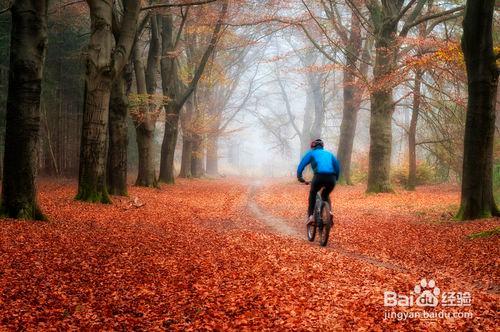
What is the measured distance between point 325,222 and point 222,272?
316cm

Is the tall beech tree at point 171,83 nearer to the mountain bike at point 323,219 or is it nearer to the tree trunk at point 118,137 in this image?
the tree trunk at point 118,137

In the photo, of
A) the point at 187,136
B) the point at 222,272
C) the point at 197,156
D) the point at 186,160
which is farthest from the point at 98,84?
the point at 197,156

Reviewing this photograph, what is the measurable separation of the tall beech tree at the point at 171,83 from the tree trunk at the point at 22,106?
1182 cm

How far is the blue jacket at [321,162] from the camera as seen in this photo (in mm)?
9164

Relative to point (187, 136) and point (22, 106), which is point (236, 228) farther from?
point (187, 136)

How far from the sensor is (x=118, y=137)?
53.0 feet

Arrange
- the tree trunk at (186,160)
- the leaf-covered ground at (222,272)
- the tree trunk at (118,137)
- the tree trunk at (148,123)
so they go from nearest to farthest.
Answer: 1. the leaf-covered ground at (222,272)
2. the tree trunk at (118,137)
3. the tree trunk at (148,123)
4. the tree trunk at (186,160)

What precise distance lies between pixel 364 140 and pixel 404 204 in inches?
1747

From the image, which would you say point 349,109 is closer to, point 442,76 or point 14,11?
point 442,76

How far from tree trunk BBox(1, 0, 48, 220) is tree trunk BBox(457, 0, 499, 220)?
9.98 meters

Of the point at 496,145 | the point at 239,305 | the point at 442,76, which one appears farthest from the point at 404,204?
the point at 239,305

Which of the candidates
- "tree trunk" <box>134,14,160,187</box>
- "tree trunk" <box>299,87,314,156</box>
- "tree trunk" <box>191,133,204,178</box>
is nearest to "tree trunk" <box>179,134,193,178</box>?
"tree trunk" <box>191,133,204,178</box>

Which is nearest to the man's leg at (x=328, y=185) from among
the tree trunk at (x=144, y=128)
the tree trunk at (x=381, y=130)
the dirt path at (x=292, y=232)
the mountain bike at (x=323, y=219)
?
the mountain bike at (x=323, y=219)

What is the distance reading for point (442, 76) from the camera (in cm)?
1672
